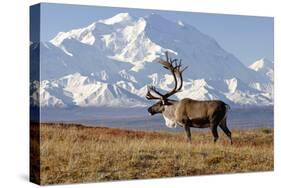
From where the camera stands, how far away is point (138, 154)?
1239 centimetres

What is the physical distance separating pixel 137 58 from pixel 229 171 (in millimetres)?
2255

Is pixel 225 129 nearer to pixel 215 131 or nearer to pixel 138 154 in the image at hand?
pixel 215 131

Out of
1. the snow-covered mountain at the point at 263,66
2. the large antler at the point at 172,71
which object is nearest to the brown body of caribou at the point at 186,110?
the large antler at the point at 172,71

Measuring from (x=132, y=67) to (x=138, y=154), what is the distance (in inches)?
52.3

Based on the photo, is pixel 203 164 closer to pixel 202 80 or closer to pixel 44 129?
pixel 202 80

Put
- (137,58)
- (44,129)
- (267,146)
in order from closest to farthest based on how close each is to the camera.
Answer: (44,129)
(137,58)
(267,146)

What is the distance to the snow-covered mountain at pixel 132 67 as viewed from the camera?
11.9m

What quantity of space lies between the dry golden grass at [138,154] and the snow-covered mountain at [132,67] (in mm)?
491

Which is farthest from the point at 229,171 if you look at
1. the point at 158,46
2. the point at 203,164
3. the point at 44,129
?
the point at 44,129

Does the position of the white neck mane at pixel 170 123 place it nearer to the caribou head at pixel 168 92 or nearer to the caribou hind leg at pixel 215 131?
the caribou head at pixel 168 92

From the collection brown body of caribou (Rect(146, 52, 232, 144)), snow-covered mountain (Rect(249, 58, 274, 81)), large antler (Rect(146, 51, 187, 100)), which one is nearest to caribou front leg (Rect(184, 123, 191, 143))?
brown body of caribou (Rect(146, 52, 232, 144))

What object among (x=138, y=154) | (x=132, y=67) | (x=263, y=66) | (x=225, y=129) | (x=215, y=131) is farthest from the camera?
(x=263, y=66)

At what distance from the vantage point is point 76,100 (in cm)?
1214

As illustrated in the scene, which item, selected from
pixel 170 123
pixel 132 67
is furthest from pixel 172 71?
pixel 170 123
